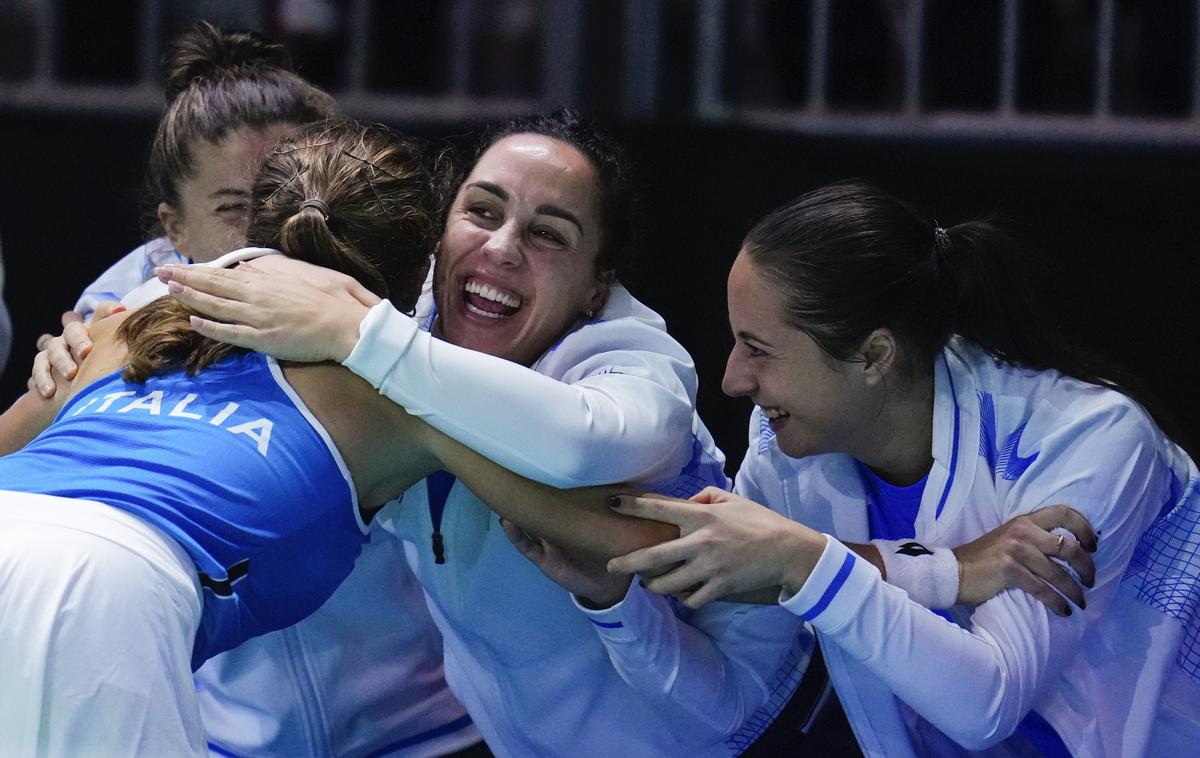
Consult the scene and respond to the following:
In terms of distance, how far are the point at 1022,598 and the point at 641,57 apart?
2.32m

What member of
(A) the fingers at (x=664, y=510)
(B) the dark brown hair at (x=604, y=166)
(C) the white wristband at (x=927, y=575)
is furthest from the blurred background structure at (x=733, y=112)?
(A) the fingers at (x=664, y=510)

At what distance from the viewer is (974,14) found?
3.60 metres

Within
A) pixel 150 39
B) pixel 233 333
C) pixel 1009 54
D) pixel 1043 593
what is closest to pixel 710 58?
pixel 1009 54

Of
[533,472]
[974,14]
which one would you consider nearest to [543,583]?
[533,472]

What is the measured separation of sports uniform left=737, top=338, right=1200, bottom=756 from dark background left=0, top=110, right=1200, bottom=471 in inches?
17.9

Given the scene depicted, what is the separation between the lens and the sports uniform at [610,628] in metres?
1.92

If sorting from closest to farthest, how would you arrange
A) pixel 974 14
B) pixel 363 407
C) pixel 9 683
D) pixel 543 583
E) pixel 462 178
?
pixel 9 683 → pixel 363 407 → pixel 543 583 → pixel 462 178 → pixel 974 14

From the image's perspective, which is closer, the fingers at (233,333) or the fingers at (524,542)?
the fingers at (233,333)

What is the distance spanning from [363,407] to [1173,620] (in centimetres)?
112

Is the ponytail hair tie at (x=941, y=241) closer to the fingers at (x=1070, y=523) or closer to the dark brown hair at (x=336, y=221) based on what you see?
the fingers at (x=1070, y=523)

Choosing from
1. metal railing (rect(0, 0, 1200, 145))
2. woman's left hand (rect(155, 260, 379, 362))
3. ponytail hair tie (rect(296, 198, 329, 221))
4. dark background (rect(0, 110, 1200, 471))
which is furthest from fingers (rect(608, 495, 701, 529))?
Answer: metal railing (rect(0, 0, 1200, 145))

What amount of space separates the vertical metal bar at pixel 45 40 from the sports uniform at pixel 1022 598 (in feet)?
10.1

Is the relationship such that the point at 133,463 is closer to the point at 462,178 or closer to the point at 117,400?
the point at 117,400

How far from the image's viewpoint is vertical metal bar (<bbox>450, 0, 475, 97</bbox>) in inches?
166
